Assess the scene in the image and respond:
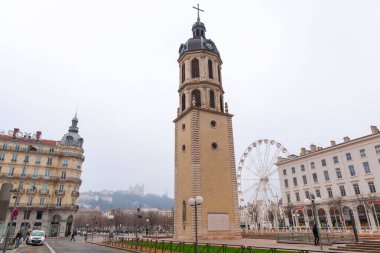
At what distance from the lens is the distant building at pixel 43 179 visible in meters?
57.5

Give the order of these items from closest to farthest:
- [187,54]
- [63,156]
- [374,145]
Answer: [187,54]
[374,145]
[63,156]

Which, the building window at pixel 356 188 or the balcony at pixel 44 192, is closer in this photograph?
the building window at pixel 356 188

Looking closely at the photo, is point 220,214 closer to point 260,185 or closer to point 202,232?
point 202,232

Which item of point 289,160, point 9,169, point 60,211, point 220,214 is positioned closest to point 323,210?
point 289,160

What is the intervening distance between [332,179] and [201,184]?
3689cm

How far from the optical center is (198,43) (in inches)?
1464

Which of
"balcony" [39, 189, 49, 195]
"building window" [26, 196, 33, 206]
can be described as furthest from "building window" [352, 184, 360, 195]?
"building window" [26, 196, 33, 206]

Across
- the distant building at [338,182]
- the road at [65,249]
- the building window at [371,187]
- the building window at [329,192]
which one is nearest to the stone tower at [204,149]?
the road at [65,249]

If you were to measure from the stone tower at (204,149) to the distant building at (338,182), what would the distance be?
23896mm

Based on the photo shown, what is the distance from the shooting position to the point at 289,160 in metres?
64.3

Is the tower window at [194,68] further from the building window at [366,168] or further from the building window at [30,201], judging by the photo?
the building window at [30,201]

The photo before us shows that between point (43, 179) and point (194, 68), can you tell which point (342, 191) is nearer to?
point (194, 68)

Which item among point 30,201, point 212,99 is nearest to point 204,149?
point 212,99

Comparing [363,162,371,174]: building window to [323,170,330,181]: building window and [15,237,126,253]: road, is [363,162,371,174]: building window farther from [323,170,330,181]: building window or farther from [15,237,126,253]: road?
[15,237,126,253]: road
